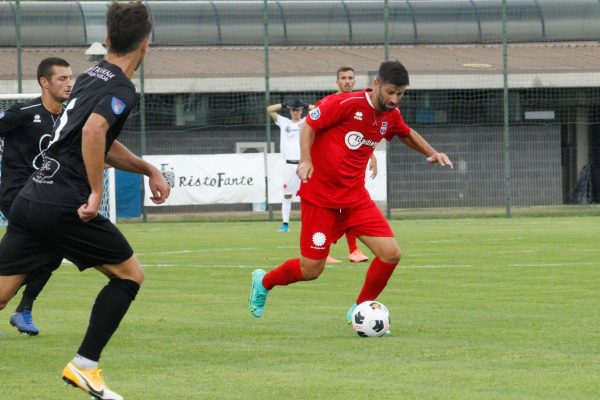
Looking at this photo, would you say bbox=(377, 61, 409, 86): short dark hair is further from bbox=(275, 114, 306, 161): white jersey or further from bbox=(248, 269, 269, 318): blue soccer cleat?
bbox=(275, 114, 306, 161): white jersey

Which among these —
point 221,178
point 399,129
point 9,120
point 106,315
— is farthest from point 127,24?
point 221,178

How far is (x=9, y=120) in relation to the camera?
889cm

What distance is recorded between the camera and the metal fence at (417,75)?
32094mm

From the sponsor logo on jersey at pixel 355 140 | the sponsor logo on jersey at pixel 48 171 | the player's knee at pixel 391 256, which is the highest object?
the sponsor logo on jersey at pixel 355 140

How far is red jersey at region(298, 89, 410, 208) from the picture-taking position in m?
9.55

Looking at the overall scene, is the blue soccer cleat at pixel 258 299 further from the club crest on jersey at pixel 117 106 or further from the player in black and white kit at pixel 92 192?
the club crest on jersey at pixel 117 106

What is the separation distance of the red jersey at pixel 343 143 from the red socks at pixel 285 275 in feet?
1.73

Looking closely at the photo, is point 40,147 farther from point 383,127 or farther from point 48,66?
point 383,127

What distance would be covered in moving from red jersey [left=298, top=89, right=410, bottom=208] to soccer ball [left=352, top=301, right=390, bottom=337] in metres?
1.05

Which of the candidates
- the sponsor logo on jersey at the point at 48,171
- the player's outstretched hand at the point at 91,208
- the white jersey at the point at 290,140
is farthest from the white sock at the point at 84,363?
the white jersey at the point at 290,140

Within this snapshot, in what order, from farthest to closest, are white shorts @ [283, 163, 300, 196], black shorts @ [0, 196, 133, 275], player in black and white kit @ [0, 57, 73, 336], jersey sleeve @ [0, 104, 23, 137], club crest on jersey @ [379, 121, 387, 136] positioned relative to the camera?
white shorts @ [283, 163, 300, 196]
club crest on jersey @ [379, 121, 387, 136]
player in black and white kit @ [0, 57, 73, 336]
jersey sleeve @ [0, 104, 23, 137]
black shorts @ [0, 196, 133, 275]

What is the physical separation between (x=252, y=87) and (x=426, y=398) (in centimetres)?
2597

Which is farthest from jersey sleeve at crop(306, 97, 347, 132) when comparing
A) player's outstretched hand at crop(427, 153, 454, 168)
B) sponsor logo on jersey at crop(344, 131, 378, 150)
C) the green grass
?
the green grass

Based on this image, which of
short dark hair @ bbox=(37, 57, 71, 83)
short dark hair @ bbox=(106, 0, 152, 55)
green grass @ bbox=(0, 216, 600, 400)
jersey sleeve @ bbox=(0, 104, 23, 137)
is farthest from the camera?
short dark hair @ bbox=(37, 57, 71, 83)
